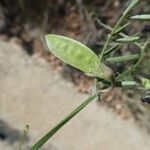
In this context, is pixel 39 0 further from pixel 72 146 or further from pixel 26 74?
pixel 72 146

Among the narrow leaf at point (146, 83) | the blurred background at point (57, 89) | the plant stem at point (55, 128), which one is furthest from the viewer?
the blurred background at point (57, 89)

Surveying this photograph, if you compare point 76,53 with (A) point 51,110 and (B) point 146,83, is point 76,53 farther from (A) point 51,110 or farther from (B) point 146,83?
(A) point 51,110

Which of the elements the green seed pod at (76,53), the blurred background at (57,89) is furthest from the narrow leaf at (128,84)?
the blurred background at (57,89)

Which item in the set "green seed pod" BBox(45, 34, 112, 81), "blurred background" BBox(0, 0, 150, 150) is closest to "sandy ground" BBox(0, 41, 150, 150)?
"blurred background" BBox(0, 0, 150, 150)

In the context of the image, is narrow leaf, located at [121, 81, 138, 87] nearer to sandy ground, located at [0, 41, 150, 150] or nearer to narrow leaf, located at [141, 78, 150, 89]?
narrow leaf, located at [141, 78, 150, 89]

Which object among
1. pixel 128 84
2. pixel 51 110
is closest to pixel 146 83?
pixel 128 84

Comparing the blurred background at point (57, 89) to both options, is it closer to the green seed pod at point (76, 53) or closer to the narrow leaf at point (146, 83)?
the narrow leaf at point (146, 83)

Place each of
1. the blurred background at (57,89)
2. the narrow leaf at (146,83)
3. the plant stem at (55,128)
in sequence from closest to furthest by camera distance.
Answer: the plant stem at (55,128), the narrow leaf at (146,83), the blurred background at (57,89)
